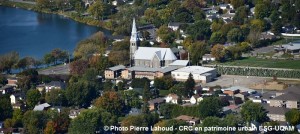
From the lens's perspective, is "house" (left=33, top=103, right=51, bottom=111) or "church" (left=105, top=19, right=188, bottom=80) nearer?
"house" (left=33, top=103, right=51, bottom=111)

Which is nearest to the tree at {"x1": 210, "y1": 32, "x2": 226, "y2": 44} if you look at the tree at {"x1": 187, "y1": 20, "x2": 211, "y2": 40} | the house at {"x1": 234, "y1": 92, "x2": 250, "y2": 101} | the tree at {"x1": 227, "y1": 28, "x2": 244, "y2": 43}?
the tree at {"x1": 227, "y1": 28, "x2": 244, "y2": 43}

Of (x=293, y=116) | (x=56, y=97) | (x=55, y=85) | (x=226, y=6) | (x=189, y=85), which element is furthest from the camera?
(x=226, y=6)

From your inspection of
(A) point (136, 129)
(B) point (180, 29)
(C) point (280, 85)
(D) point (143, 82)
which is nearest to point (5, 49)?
(B) point (180, 29)

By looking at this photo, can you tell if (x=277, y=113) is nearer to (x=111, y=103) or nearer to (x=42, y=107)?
(x=111, y=103)

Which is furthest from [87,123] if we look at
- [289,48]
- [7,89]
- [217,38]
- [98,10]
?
[98,10]

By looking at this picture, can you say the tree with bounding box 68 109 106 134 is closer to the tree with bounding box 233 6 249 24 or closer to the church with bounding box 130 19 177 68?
the church with bounding box 130 19 177 68

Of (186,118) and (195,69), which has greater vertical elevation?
(186,118)
